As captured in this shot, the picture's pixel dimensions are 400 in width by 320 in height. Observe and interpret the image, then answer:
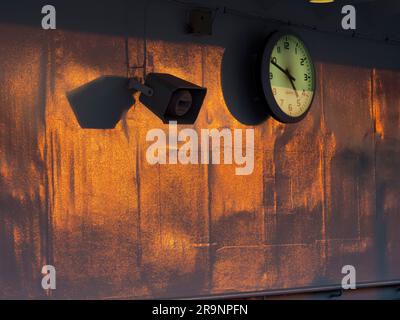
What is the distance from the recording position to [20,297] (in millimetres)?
5891

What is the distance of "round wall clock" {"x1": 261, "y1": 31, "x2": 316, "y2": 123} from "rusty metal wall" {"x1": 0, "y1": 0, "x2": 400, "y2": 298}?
7.1 inches

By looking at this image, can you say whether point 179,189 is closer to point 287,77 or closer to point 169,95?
point 169,95

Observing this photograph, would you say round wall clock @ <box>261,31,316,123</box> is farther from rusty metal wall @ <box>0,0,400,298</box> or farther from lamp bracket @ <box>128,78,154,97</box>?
lamp bracket @ <box>128,78,154,97</box>

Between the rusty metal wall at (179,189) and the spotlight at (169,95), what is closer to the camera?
the rusty metal wall at (179,189)

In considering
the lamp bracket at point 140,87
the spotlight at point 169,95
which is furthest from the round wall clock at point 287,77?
the lamp bracket at point 140,87

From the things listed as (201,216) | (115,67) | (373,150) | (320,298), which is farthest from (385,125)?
(115,67)

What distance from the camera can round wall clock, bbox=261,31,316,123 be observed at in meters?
7.42

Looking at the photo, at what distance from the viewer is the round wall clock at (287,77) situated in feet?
24.3

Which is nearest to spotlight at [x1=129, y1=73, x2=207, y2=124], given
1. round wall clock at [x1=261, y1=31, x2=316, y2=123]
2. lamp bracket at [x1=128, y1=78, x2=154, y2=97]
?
lamp bracket at [x1=128, y1=78, x2=154, y2=97]

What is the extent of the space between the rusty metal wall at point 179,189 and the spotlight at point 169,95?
16 centimetres

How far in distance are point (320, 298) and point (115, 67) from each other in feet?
9.58

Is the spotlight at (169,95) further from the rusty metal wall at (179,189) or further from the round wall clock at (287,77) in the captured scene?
the round wall clock at (287,77)

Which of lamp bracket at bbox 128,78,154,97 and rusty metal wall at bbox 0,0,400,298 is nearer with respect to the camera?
rusty metal wall at bbox 0,0,400,298

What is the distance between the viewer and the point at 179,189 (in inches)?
271
